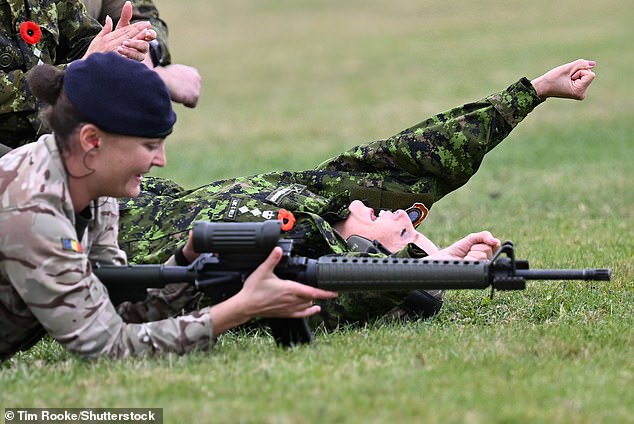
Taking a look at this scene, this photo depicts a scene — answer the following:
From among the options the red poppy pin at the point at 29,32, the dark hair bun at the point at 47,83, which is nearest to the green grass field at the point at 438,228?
the dark hair bun at the point at 47,83

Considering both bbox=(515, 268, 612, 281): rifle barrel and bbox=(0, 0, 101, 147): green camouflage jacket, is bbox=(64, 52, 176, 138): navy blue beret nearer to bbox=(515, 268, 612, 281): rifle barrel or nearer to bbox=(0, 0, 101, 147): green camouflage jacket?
bbox=(515, 268, 612, 281): rifle barrel

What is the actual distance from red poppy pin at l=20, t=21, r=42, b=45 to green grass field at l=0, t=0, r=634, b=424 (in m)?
2.19

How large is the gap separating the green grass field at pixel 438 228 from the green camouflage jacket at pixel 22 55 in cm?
180

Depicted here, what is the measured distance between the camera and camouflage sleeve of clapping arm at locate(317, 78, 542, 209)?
21.5ft

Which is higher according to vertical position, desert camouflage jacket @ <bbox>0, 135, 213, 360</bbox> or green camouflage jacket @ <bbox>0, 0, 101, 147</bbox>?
green camouflage jacket @ <bbox>0, 0, 101, 147</bbox>

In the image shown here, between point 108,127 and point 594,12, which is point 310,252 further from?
point 594,12

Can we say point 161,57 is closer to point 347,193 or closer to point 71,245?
point 347,193

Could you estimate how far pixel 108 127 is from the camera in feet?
14.3

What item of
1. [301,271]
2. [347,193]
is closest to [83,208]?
[301,271]

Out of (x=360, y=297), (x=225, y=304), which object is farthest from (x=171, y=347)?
(x=360, y=297)

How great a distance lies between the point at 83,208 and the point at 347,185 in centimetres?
231

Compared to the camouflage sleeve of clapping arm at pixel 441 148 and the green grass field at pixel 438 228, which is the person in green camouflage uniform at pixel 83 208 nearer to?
the green grass field at pixel 438 228

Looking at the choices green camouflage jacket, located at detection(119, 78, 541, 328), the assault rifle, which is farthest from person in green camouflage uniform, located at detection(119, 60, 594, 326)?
the assault rifle

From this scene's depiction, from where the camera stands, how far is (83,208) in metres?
4.66
